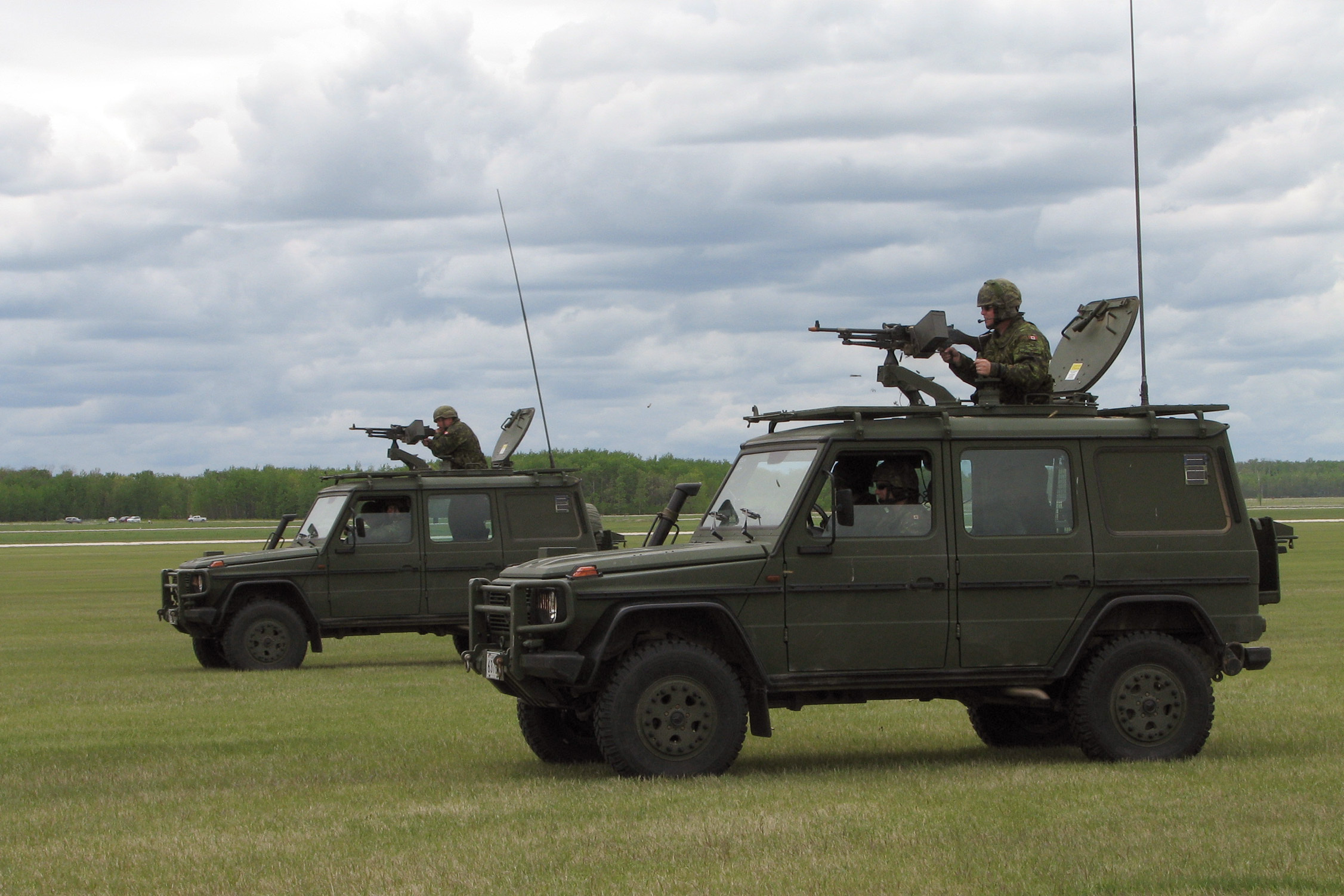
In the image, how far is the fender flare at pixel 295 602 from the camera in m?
19.0

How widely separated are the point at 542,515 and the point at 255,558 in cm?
314

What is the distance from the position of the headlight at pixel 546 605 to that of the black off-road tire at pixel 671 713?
1.53 ft

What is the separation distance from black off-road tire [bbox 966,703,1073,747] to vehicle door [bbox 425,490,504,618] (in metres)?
8.50

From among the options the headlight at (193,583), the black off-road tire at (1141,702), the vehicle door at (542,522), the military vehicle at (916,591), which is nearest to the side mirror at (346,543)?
the headlight at (193,583)

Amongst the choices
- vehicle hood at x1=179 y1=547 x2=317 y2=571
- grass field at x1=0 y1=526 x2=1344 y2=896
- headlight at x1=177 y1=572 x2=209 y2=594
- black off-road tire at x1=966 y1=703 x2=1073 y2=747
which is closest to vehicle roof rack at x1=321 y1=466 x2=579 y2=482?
vehicle hood at x1=179 y1=547 x2=317 y2=571

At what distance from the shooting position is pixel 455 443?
21188mm

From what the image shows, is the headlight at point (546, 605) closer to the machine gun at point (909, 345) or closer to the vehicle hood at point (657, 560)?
the vehicle hood at point (657, 560)

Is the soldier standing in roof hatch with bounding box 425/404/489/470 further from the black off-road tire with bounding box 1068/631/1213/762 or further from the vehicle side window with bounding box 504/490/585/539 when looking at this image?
the black off-road tire with bounding box 1068/631/1213/762

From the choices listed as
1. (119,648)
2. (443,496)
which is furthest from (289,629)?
(119,648)

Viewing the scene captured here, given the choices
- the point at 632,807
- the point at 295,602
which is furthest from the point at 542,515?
the point at 632,807

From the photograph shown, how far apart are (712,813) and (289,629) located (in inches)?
439

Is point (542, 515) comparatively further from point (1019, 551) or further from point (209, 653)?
point (1019, 551)

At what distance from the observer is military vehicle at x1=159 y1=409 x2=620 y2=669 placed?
750 inches

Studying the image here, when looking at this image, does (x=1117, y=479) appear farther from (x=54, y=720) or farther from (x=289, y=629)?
(x=289, y=629)
